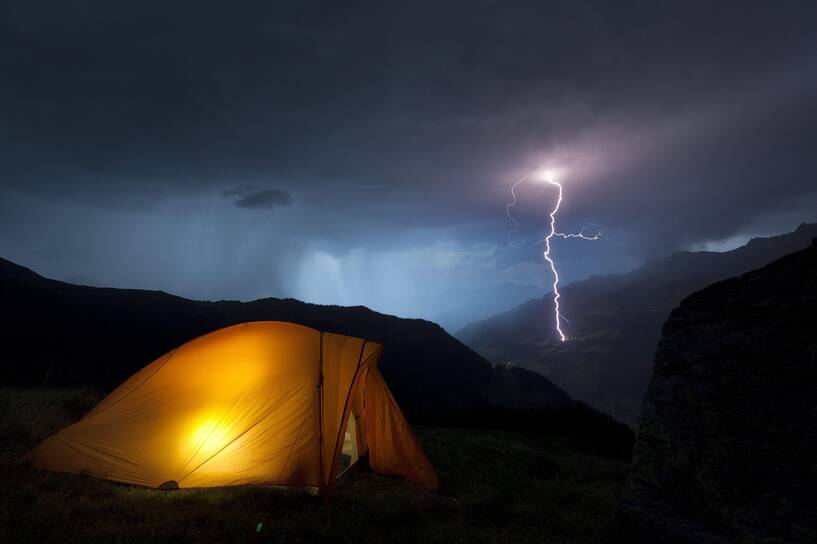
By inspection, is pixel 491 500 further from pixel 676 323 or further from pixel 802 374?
pixel 802 374

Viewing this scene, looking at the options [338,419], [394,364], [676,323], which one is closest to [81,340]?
[394,364]

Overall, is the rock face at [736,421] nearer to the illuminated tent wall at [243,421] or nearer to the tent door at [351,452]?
the illuminated tent wall at [243,421]

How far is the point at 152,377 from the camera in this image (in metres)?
7.81

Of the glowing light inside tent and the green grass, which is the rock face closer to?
the green grass

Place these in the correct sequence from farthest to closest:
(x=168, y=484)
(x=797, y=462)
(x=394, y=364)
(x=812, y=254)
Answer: (x=394, y=364)
(x=168, y=484)
(x=812, y=254)
(x=797, y=462)

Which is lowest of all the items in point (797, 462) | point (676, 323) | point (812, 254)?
point (797, 462)

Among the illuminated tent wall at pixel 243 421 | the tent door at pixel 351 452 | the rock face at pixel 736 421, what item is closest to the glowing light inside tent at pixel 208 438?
the illuminated tent wall at pixel 243 421

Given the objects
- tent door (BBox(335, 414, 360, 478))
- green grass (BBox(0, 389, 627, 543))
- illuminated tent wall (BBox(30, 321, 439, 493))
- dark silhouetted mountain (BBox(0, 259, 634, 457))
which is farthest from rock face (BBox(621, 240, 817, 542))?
dark silhouetted mountain (BBox(0, 259, 634, 457))

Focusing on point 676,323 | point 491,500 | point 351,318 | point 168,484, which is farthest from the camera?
point 351,318

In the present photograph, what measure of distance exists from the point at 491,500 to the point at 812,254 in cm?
559

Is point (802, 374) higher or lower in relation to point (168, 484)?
higher

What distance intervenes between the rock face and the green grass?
1047 mm

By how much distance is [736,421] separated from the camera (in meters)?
3.93

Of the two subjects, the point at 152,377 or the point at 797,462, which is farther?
the point at 152,377
